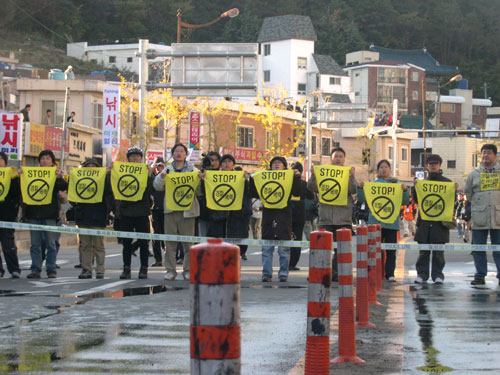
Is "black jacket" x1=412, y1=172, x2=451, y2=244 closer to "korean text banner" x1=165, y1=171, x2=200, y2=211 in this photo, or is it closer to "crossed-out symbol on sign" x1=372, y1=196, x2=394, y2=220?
"crossed-out symbol on sign" x1=372, y1=196, x2=394, y2=220

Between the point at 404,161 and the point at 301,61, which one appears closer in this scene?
the point at 404,161

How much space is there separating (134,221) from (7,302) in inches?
166

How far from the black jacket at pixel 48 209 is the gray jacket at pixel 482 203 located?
20.2 feet

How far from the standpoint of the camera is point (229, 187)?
50.9ft

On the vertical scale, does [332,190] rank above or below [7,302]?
above

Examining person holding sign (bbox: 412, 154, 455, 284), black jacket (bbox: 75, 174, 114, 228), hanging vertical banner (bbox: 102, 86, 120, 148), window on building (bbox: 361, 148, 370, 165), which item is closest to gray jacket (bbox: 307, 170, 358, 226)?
person holding sign (bbox: 412, 154, 455, 284)

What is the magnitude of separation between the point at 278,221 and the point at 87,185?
2954 millimetres

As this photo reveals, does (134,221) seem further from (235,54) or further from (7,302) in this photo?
(235,54)

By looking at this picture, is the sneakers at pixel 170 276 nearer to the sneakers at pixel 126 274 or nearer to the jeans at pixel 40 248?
the sneakers at pixel 126 274

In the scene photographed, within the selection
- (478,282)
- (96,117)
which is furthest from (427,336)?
(96,117)

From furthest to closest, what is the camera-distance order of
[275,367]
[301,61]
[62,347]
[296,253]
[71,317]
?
1. [301,61]
2. [296,253]
3. [71,317]
4. [62,347]
5. [275,367]

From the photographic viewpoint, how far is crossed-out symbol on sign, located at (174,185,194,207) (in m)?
15.1

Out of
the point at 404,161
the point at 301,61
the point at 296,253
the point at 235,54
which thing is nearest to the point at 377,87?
the point at 301,61

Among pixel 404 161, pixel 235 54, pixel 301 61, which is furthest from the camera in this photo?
pixel 301 61
